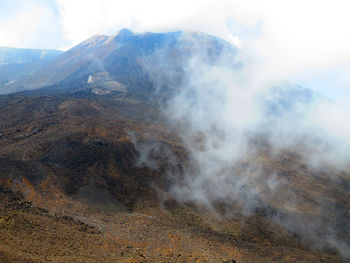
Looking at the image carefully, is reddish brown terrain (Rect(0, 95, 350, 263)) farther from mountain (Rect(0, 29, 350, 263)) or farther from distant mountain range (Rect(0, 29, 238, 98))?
distant mountain range (Rect(0, 29, 238, 98))

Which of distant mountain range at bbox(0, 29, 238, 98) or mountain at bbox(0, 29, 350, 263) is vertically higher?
distant mountain range at bbox(0, 29, 238, 98)

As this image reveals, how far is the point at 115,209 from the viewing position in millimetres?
28094

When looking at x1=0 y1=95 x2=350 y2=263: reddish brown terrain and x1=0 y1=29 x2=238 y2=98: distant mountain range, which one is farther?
x1=0 y1=29 x2=238 y2=98: distant mountain range

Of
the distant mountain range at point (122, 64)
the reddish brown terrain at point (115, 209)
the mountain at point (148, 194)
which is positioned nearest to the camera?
the reddish brown terrain at point (115, 209)

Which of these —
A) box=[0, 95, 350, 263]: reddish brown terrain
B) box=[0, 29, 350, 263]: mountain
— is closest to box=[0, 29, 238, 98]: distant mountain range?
box=[0, 29, 350, 263]: mountain

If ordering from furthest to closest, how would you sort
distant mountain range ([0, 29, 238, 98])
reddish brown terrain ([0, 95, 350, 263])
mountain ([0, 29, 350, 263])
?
distant mountain range ([0, 29, 238, 98])
mountain ([0, 29, 350, 263])
reddish brown terrain ([0, 95, 350, 263])

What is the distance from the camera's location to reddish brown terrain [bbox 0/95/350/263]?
757 inches

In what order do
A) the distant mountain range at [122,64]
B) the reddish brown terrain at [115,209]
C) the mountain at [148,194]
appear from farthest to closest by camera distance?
1. the distant mountain range at [122,64]
2. the mountain at [148,194]
3. the reddish brown terrain at [115,209]

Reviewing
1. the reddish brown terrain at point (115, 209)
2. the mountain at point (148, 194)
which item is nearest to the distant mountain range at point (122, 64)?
the mountain at point (148, 194)

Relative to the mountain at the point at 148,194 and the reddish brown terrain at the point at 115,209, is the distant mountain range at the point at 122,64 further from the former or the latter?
the reddish brown terrain at the point at 115,209

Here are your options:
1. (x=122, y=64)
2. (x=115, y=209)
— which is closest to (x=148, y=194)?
(x=115, y=209)

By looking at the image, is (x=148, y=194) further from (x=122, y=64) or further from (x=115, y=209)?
(x=122, y=64)

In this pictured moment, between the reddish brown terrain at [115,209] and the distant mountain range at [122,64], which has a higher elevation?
the distant mountain range at [122,64]

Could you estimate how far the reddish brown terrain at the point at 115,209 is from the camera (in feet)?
63.1
